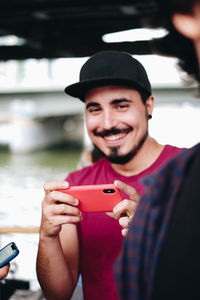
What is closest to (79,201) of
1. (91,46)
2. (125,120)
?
(125,120)

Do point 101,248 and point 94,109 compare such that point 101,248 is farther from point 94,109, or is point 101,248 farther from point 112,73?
point 112,73

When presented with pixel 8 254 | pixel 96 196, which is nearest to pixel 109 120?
pixel 96 196

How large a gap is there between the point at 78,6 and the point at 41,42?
11.5 feet

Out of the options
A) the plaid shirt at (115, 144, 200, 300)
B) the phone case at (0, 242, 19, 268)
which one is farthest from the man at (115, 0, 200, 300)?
the phone case at (0, 242, 19, 268)

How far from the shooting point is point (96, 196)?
1.68 metres

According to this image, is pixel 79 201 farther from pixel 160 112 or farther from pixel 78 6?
pixel 160 112

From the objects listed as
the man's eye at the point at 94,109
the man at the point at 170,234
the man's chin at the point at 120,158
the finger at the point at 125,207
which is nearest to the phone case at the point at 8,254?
the finger at the point at 125,207

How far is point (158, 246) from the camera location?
87 centimetres

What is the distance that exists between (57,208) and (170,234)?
0.85 m

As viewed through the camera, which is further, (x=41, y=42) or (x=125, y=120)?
(x=41, y=42)

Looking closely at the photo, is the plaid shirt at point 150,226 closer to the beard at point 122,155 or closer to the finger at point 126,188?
the finger at point 126,188

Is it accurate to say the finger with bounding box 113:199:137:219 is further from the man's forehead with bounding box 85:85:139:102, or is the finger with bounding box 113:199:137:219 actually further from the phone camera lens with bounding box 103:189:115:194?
the man's forehead with bounding box 85:85:139:102

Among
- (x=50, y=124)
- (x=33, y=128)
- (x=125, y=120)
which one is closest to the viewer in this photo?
(x=125, y=120)

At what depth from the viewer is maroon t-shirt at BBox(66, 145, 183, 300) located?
1.93m
